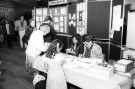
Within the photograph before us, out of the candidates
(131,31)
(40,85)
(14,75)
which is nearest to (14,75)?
(14,75)

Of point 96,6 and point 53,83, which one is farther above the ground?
point 96,6

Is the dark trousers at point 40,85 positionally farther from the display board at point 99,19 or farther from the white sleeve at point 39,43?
the display board at point 99,19

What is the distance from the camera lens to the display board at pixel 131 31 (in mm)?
3433

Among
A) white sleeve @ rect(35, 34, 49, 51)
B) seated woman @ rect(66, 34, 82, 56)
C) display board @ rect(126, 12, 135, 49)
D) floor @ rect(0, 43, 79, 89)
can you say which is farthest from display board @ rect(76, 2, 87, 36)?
floor @ rect(0, 43, 79, 89)

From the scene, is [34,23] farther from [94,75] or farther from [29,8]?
[94,75]

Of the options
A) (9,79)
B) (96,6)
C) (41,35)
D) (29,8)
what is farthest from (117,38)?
(29,8)

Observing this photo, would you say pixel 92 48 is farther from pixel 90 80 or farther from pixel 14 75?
pixel 14 75

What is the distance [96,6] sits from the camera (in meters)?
3.86

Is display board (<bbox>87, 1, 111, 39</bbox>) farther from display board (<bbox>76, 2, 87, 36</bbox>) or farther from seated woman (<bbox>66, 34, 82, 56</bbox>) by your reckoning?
seated woman (<bbox>66, 34, 82, 56</bbox>)

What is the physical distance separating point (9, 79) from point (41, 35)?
153 centimetres

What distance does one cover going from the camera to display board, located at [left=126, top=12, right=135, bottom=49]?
3.43 m

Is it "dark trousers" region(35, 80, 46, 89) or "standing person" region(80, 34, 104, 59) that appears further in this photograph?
"standing person" region(80, 34, 104, 59)

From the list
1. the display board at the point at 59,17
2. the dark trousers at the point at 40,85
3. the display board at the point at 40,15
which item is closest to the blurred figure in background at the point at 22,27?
the display board at the point at 40,15

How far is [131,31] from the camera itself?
137 inches
